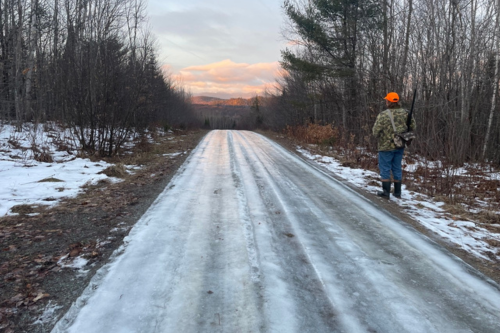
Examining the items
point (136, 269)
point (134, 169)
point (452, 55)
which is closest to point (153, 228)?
point (136, 269)

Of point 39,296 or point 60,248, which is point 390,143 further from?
point 39,296

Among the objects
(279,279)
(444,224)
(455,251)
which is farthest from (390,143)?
(279,279)

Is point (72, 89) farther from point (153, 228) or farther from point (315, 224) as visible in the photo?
point (315, 224)

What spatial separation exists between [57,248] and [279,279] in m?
2.63

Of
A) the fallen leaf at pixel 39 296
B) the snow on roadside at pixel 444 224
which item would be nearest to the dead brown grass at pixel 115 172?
the fallen leaf at pixel 39 296

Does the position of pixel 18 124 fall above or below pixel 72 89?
below

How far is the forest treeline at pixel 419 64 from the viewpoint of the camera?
10.7m

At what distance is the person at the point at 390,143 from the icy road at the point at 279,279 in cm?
145

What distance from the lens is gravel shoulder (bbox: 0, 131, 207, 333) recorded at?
2.42 metres

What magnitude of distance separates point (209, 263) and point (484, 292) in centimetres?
259

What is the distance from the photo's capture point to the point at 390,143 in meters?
6.06

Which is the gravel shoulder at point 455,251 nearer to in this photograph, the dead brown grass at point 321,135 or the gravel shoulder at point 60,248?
the gravel shoulder at point 60,248

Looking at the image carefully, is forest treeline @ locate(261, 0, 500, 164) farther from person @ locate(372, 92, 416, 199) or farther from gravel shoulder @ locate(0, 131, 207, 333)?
gravel shoulder @ locate(0, 131, 207, 333)

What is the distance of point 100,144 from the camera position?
10.6 metres
